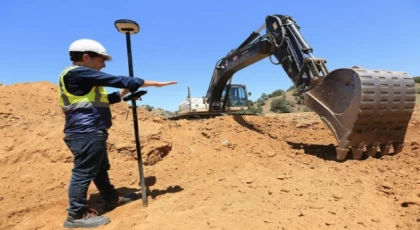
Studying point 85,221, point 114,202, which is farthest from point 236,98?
point 85,221

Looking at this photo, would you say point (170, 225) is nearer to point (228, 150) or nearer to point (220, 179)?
point (220, 179)

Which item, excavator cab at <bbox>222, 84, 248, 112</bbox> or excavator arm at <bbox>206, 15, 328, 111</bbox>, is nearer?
excavator arm at <bbox>206, 15, 328, 111</bbox>

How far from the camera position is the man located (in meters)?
3.24

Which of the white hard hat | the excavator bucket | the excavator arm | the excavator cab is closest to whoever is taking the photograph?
the white hard hat

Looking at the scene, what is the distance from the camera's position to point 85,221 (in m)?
3.22

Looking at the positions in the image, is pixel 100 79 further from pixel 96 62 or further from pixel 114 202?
pixel 114 202

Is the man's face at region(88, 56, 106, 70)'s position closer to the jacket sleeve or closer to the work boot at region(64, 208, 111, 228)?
the jacket sleeve

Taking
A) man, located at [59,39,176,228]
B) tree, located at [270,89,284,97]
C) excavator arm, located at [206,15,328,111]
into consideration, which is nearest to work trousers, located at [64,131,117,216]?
man, located at [59,39,176,228]

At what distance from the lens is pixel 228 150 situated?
6.16 metres

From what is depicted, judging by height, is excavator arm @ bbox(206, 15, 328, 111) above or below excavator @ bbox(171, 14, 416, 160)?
above

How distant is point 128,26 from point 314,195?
273 centimetres

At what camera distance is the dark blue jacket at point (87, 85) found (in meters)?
3.23

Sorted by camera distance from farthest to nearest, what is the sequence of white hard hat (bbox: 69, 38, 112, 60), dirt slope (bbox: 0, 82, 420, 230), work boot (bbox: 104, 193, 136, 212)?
work boot (bbox: 104, 193, 136, 212)
white hard hat (bbox: 69, 38, 112, 60)
dirt slope (bbox: 0, 82, 420, 230)

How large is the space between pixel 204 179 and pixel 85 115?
1816 mm
